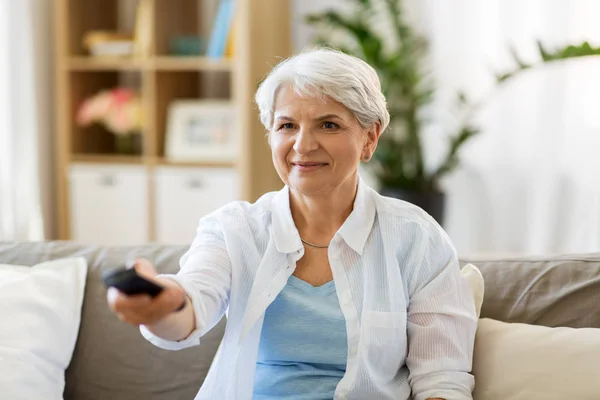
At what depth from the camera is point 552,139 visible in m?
3.85

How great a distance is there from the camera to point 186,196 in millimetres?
3984

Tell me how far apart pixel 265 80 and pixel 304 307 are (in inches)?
17.6

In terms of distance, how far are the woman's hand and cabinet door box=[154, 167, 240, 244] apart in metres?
2.69

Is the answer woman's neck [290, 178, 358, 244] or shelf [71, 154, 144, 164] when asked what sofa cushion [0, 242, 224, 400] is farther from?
shelf [71, 154, 144, 164]

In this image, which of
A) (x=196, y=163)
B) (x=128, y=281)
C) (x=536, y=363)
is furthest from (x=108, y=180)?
(x=128, y=281)

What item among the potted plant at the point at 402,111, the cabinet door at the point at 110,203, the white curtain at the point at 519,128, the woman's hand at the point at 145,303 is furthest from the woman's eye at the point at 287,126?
the cabinet door at the point at 110,203

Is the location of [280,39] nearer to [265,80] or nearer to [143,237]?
[143,237]

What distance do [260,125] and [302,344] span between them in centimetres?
251

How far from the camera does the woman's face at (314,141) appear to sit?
1.53 m

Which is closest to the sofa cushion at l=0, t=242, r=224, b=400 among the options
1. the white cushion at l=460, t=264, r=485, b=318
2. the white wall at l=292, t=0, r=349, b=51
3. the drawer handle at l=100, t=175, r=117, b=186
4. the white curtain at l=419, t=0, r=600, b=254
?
the white cushion at l=460, t=264, r=485, b=318

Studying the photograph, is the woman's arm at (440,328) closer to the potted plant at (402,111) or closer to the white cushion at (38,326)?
the white cushion at (38,326)

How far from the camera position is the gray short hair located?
1498mm

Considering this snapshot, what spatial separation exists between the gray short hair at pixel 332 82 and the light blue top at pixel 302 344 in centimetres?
34

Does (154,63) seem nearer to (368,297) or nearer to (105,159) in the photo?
(105,159)
